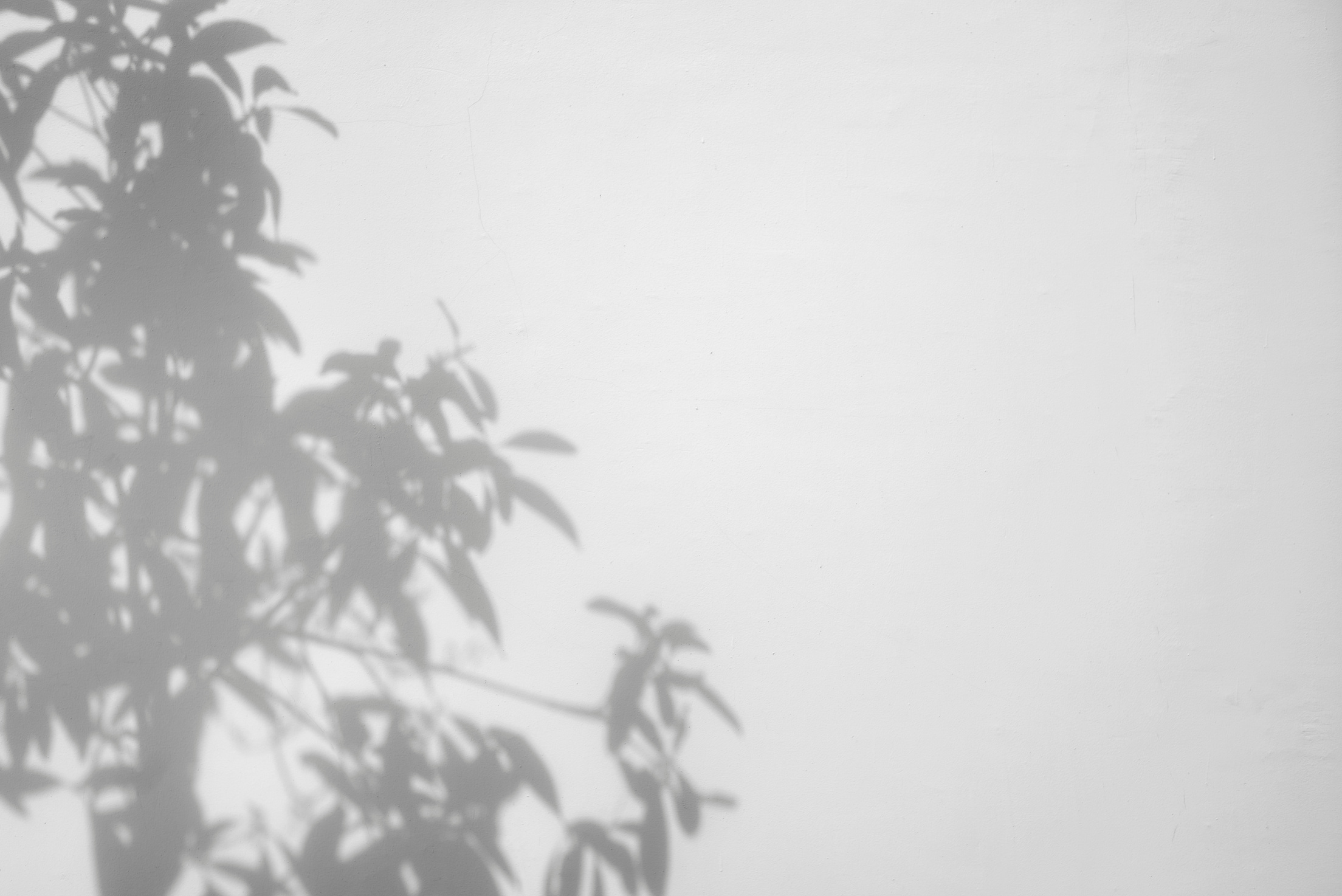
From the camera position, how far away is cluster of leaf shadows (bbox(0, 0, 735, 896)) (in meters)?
1.23

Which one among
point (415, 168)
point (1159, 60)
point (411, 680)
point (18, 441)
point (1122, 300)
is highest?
point (1159, 60)

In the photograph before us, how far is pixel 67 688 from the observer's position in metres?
1.22

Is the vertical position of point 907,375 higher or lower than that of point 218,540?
higher

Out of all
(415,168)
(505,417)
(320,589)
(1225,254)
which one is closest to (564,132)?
(415,168)

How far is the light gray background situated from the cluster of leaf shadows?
70 millimetres

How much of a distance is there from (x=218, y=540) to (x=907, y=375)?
1059 millimetres

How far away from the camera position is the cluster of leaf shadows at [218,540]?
1.23 meters

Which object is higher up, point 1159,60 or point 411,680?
point 1159,60

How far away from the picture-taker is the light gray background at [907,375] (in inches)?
48.9

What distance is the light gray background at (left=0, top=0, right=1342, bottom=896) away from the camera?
4.08 ft

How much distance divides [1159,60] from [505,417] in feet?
3.73

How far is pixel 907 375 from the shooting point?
1280 millimetres

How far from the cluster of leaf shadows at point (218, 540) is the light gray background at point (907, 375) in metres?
0.07

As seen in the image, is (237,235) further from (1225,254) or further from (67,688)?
(1225,254)
